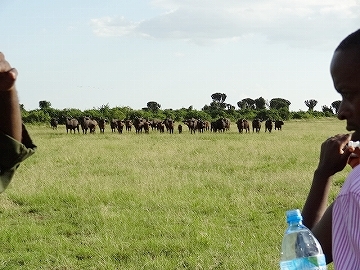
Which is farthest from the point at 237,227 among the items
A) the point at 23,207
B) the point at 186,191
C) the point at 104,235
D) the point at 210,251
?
the point at 23,207

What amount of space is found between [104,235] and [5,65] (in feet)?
17.1

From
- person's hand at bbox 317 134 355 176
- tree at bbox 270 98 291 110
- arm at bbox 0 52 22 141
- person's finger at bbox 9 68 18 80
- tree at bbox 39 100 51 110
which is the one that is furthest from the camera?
tree at bbox 270 98 291 110

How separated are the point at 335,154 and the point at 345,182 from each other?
66 cm

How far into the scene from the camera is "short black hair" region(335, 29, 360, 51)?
5.48ft

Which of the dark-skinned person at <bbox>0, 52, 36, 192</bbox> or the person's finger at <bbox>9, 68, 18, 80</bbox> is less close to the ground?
the person's finger at <bbox>9, 68, 18, 80</bbox>

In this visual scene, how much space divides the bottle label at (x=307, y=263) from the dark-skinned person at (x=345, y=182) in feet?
0.19

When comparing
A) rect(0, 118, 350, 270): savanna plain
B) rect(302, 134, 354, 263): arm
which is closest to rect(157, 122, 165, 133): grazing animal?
rect(0, 118, 350, 270): savanna plain

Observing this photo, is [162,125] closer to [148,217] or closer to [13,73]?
[148,217]

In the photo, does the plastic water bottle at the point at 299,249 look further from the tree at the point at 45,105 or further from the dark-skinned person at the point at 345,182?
the tree at the point at 45,105

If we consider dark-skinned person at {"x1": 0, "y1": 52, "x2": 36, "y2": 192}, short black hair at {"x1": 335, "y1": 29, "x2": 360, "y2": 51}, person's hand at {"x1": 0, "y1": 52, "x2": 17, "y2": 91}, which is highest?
short black hair at {"x1": 335, "y1": 29, "x2": 360, "y2": 51}

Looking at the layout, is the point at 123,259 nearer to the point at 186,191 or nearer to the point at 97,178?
the point at 186,191

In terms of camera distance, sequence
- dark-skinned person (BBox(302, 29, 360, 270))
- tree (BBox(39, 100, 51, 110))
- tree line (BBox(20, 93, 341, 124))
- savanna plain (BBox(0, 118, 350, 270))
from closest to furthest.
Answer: dark-skinned person (BBox(302, 29, 360, 270)), savanna plain (BBox(0, 118, 350, 270)), tree line (BBox(20, 93, 341, 124)), tree (BBox(39, 100, 51, 110))

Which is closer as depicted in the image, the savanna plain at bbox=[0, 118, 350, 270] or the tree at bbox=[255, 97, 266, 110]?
the savanna plain at bbox=[0, 118, 350, 270]

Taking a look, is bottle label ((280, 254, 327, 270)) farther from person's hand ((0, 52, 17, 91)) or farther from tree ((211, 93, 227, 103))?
tree ((211, 93, 227, 103))
